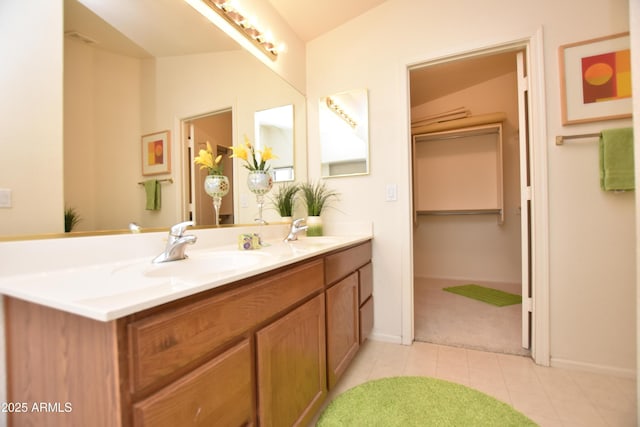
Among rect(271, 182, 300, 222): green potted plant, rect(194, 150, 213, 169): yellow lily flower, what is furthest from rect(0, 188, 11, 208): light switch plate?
rect(271, 182, 300, 222): green potted plant

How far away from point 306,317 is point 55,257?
0.83 meters

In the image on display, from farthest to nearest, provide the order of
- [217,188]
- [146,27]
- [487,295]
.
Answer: [487,295]
[217,188]
[146,27]

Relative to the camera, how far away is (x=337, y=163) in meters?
2.10

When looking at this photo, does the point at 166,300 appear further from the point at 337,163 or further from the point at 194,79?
the point at 337,163

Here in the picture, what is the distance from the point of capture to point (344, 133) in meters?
2.07

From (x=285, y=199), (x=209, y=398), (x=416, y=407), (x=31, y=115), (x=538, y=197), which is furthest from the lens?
(x=285, y=199)

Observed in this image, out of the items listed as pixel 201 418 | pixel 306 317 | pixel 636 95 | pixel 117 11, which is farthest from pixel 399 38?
pixel 201 418

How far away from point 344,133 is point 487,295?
2.40 meters

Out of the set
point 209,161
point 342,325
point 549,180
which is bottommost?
point 342,325

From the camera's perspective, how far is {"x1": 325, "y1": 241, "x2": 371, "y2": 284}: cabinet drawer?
4.31 feet

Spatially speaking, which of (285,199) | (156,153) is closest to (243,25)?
(156,153)

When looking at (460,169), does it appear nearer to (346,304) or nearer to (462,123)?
(462,123)

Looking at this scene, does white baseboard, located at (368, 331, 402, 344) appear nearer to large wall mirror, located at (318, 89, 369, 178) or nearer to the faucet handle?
large wall mirror, located at (318, 89, 369, 178)

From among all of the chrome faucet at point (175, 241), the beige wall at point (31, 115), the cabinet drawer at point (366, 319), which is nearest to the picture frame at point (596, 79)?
the cabinet drawer at point (366, 319)
